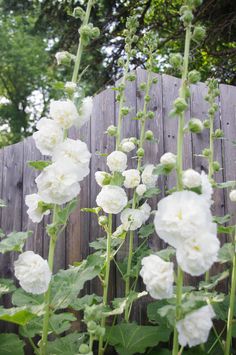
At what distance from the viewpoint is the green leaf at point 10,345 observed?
1.69m

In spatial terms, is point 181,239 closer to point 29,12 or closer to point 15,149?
point 15,149

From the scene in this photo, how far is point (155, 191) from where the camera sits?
2.08 m

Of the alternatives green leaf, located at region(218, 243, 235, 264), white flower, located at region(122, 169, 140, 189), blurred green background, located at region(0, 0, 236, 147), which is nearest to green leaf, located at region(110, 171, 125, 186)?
white flower, located at region(122, 169, 140, 189)

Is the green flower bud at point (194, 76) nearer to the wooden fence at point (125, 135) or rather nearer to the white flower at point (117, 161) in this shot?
the white flower at point (117, 161)

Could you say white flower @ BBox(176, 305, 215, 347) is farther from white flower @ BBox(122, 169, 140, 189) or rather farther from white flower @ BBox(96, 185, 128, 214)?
white flower @ BBox(122, 169, 140, 189)

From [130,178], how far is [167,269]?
2.97ft

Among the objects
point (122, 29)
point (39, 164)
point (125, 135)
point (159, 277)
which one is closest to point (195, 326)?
point (159, 277)

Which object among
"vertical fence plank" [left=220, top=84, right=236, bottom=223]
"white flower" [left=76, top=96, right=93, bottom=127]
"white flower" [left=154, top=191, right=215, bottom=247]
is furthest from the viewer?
→ "vertical fence plank" [left=220, top=84, right=236, bottom=223]

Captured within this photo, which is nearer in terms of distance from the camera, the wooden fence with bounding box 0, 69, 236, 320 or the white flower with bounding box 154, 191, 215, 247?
the white flower with bounding box 154, 191, 215, 247

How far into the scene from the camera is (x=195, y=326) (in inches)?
41.6

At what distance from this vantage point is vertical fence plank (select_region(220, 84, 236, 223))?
2.45 meters

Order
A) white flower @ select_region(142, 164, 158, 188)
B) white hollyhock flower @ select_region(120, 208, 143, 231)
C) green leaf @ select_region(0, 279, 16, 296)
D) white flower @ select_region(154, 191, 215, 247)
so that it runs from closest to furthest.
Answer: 1. white flower @ select_region(154, 191, 215, 247)
2. green leaf @ select_region(0, 279, 16, 296)
3. white hollyhock flower @ select_region(120, 208, 143, 231)
4. white flower @ select_region(142, 164, 158, 188)

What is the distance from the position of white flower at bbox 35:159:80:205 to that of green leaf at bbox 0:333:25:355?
74cm

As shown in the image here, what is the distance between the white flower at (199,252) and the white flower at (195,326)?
4.3 inches
